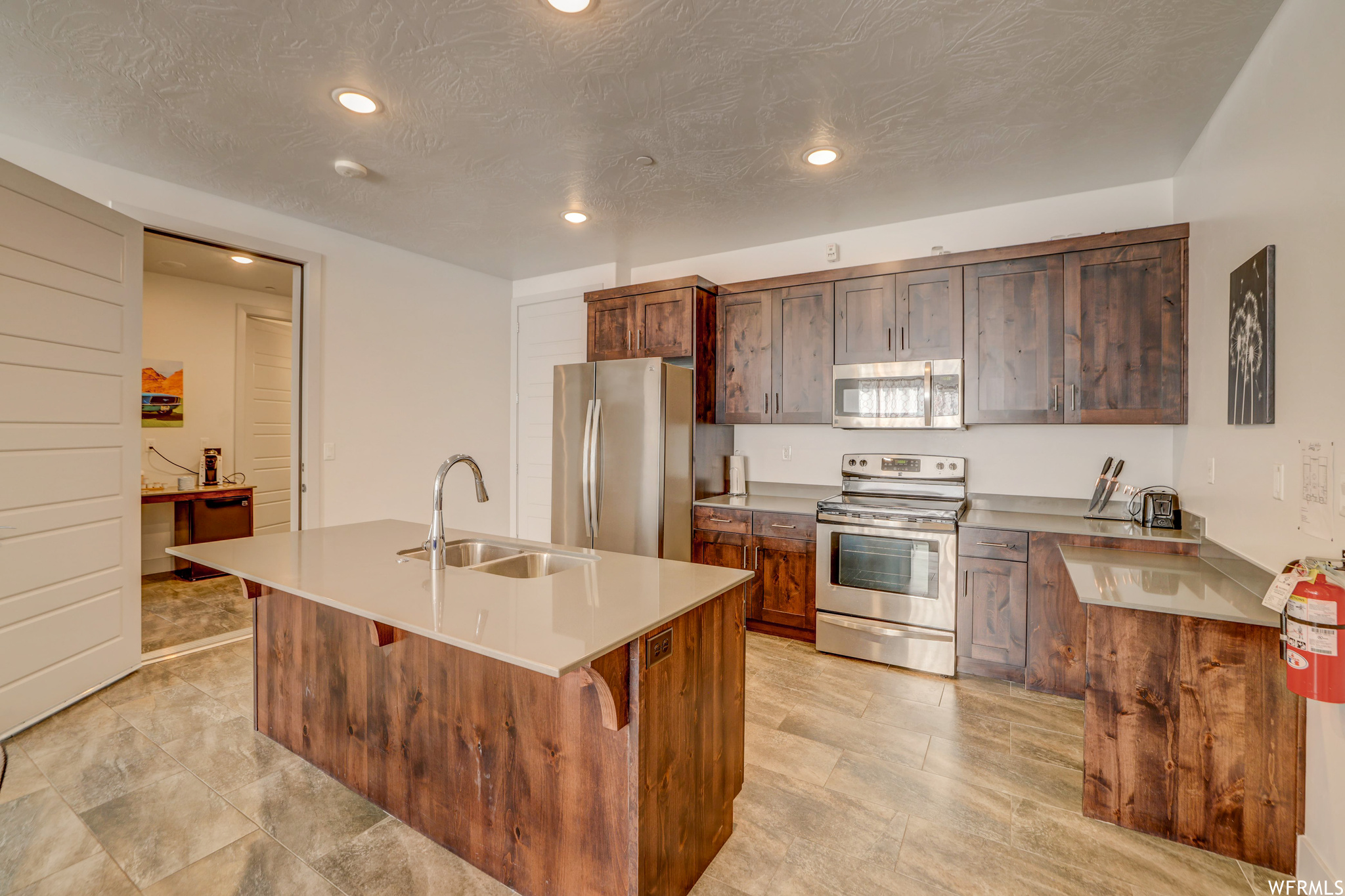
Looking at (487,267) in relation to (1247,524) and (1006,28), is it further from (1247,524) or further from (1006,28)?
(1247,524)

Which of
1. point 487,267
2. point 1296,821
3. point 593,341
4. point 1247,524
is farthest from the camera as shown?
point 487,267

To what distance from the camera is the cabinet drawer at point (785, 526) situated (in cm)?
349

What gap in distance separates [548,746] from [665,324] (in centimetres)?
303

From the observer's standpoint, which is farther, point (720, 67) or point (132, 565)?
point (132, 565)

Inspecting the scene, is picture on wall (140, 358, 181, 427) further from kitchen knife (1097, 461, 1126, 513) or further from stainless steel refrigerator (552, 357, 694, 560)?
kitchen knife (1097, 461, 1126, 513)

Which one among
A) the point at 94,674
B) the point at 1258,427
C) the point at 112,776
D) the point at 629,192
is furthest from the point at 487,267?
the point at 1258,427

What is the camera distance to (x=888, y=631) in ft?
10.5

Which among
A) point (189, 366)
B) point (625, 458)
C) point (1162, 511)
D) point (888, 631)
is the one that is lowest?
point (888, 631)

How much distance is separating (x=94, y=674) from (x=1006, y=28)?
469 cm

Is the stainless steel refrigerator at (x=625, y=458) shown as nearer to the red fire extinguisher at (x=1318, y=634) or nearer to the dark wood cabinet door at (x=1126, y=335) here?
the dark wood cabinet door at (x=1126, y=335)

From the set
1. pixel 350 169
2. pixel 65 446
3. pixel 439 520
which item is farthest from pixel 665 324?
pixel 65 446

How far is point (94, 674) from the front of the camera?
2.78m

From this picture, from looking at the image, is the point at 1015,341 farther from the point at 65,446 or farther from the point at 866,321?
the point at 65,446

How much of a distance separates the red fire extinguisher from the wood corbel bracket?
1584 mm
